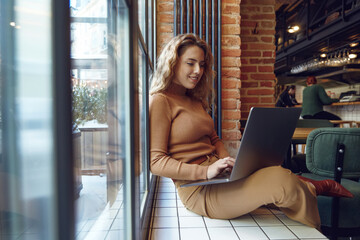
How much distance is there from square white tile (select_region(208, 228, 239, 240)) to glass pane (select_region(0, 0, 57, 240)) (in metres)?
1.11

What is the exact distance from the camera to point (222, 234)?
52.8 inches

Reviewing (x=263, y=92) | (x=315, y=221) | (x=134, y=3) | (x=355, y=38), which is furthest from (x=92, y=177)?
(x=355, y=38)

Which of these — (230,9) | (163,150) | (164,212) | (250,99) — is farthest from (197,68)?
(250,99)

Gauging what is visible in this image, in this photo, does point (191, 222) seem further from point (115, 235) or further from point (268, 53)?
point (268, 53)

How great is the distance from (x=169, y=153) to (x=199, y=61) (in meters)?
0.57

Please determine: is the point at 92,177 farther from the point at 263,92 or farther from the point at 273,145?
the point at 263,92

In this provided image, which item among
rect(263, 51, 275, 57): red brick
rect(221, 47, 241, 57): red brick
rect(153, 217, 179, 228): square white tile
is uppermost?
rect(263, 51, 275, 57): red brick

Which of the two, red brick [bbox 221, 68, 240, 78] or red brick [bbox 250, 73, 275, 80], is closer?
red brick [bbox 221, 68, 240, 78]

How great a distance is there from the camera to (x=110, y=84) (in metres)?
0.82

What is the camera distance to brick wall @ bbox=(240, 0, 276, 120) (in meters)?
3.21

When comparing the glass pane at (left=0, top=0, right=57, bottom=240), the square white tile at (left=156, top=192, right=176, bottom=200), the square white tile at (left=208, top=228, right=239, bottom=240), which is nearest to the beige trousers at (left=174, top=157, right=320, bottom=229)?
the square white tile at (left=208, top=228, right=239, bottom=240)

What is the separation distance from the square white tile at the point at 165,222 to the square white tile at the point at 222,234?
0.19 metres

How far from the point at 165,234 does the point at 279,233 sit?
0.56 meters

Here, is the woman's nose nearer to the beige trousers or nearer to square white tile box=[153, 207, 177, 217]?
the beige trousers
